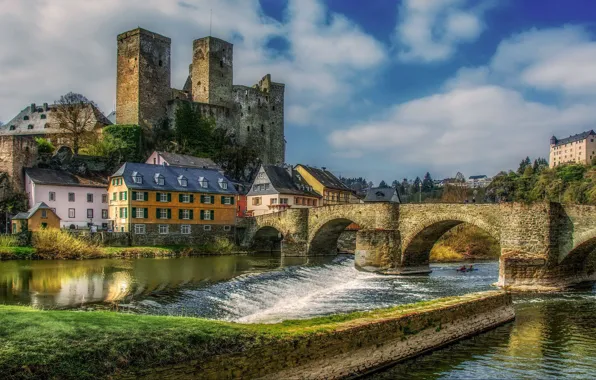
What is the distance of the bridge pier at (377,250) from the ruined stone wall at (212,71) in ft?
142

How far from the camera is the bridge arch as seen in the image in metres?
33.1

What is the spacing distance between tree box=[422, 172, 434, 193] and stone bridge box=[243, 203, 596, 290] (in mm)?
119446

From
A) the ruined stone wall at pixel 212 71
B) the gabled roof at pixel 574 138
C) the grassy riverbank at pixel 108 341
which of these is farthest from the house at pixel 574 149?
the grassy riverbank at pixel 108 341

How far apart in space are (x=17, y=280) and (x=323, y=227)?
24.0m

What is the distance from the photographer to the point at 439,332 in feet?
50.7

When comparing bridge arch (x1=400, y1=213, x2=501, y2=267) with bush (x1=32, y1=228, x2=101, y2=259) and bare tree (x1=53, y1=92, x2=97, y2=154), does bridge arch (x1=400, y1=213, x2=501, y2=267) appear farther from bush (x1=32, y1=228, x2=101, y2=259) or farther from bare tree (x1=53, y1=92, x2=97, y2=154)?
bare tree (x1=53, y1=92, x2=97, y2=154)

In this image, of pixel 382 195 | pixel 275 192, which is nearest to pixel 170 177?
pixel 275 192

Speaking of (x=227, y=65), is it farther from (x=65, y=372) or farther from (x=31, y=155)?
(x=65, y=372)

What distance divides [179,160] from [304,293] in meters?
Result: 38.2

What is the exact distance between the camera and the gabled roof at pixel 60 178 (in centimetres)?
4838

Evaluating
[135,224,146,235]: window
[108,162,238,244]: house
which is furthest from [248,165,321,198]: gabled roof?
[135,224,146,235]: window

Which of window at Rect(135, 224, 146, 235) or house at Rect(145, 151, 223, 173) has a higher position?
house at Rect(145, 151, 223, 173)

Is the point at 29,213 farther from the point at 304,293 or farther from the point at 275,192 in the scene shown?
the point at 304,293

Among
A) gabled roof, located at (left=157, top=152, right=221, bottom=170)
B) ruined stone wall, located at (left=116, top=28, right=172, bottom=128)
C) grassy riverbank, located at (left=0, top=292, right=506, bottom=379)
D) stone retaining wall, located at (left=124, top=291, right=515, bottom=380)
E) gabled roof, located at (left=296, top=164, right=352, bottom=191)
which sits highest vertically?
ruined stone wall, located at (left=116, top=28, right=172, bottom=128)
